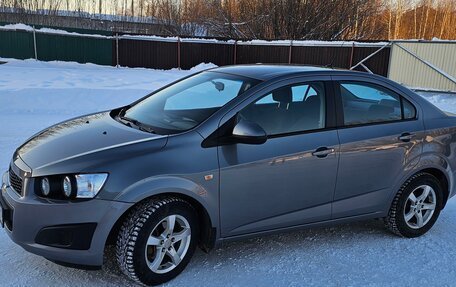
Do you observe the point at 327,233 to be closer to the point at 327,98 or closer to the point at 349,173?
the point at 349,173

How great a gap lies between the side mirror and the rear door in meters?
0.87

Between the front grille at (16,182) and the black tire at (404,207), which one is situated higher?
the front grille at (16,182)

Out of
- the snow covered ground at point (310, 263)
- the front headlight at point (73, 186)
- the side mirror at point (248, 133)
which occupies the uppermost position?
the side mirror at point (248, 133)

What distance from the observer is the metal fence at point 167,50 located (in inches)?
883

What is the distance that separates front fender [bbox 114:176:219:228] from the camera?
302 centimetres

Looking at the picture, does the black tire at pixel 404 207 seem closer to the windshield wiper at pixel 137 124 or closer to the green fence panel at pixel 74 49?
the windshield wiper at pixel 137 124

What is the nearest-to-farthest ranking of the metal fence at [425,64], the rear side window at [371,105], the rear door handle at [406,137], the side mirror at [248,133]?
the side mirror at [248,133]
the rear side window at [371,105]
the rear door handle at [406,137]
the metal fence at [425,64]

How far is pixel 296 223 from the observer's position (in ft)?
12.3

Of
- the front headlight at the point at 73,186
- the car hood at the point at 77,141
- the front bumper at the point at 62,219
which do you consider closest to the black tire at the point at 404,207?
the car hood at the point at 77,141

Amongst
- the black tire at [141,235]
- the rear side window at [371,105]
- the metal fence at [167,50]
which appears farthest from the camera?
the metal fence at [167,50]

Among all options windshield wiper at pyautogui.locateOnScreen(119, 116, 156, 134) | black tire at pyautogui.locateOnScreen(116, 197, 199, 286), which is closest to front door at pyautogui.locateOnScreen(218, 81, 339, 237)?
black tire at pyautogui.locateOnScreen(116, 197, 199, 286)

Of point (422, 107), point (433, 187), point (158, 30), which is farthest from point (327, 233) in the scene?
point (158, 30)

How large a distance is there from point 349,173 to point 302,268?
895mm

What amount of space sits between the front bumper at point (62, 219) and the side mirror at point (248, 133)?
914 millimetres
